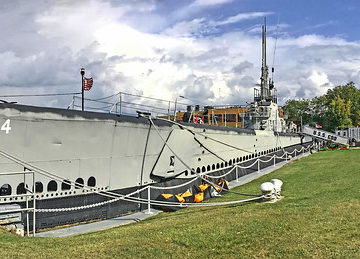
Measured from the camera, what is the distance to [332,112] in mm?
56531

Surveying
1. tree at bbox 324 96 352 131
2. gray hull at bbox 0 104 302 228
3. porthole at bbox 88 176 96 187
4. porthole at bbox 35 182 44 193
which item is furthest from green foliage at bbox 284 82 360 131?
porthole at bbox 35 182 44 193

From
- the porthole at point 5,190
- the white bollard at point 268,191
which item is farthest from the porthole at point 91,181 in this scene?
the white bollard at point 268,191

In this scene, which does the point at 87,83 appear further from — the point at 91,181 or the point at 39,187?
the point at 39,187

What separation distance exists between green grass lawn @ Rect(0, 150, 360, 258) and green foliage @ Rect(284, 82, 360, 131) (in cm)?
5290

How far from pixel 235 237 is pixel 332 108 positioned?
186 feet

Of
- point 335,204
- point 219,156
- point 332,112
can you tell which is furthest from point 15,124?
point 332,112

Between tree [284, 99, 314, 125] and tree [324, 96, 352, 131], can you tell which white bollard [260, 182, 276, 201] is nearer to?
tree [324, 96, 352, 131]

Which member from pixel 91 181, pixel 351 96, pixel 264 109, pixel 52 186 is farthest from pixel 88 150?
pixel 351 96

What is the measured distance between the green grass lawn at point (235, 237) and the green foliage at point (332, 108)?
52897mm

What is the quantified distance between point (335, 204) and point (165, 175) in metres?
5.15

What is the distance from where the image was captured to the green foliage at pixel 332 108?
186ft

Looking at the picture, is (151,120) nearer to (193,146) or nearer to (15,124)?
(193,146)

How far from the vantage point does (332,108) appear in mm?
57031

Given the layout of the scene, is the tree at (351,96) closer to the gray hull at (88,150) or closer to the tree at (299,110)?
the tree at (299,110)
